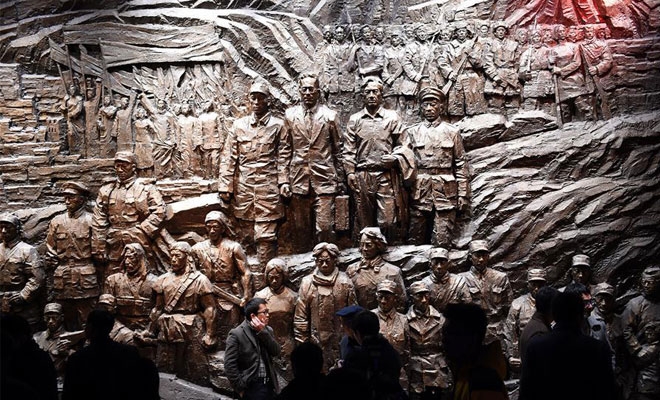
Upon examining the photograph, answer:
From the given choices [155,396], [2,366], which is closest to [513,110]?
[155,396]

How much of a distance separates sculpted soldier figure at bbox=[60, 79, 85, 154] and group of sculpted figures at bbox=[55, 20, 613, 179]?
359 mm

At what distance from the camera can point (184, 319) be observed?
407 inches

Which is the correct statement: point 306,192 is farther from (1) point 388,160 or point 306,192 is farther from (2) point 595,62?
(2) point 595,62

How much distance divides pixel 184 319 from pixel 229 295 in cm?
52

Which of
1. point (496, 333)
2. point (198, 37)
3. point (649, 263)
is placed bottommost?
point (496, 333)

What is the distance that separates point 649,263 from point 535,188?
4.46 ft

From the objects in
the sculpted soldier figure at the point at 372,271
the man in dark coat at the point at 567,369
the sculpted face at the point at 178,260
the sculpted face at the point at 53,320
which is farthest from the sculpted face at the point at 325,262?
the man in dark coat at the point at 567,369

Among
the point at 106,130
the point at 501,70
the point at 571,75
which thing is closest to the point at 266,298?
the point at 106,130

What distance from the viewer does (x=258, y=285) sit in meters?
10.7

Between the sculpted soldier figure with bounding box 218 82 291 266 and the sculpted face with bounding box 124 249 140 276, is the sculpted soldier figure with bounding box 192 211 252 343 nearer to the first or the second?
the sculpted soldier figure with bounding box 218 82 291 266

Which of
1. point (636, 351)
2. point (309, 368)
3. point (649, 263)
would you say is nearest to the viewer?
point (309, 368)

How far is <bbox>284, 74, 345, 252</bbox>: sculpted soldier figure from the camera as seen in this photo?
10586 mm

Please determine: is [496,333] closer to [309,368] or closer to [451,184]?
[451,184]

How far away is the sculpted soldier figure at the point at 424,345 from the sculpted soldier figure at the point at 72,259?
333cm
